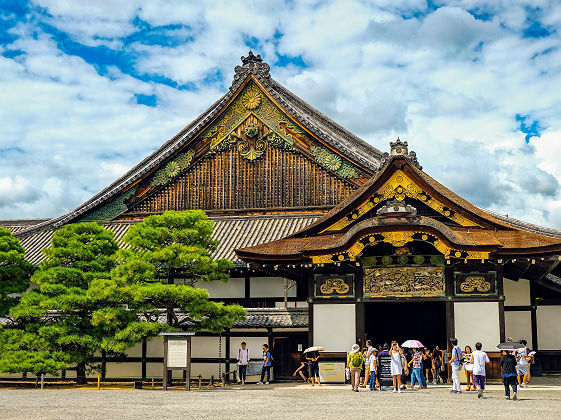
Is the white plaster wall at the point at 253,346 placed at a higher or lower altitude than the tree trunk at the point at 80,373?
higher

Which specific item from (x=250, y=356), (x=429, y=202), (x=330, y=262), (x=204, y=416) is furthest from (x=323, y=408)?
(x=250, y=356)

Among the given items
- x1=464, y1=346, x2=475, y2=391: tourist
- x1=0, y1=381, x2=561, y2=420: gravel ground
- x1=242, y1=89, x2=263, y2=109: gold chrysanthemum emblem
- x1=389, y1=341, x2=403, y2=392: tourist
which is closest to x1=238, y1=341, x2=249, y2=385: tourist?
x1=0, y1=381, x2=561, y2=420: gravel ground

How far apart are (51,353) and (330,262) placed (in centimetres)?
1042

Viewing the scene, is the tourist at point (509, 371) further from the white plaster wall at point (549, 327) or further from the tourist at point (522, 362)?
the white plaster wall at point (549, 327)

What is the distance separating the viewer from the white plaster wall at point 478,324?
2303cm

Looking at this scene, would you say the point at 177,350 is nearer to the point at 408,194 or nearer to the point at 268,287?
the point at 268,287

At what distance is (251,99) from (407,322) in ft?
42.2

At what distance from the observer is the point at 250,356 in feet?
93.6

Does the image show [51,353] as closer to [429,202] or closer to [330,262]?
[330,262]

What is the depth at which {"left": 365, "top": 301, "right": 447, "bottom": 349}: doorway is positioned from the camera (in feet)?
97.8

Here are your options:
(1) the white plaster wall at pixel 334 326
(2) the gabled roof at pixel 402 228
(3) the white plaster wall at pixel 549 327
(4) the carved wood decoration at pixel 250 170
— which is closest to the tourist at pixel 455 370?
(2) the gabled roof at pixel 402 228

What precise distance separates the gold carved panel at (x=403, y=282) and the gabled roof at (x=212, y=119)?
32.3 feet

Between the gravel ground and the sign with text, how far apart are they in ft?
4.50

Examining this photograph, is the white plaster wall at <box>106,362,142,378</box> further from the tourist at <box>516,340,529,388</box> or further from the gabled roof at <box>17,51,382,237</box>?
the tourist at <box>516,340,529,388</box>
